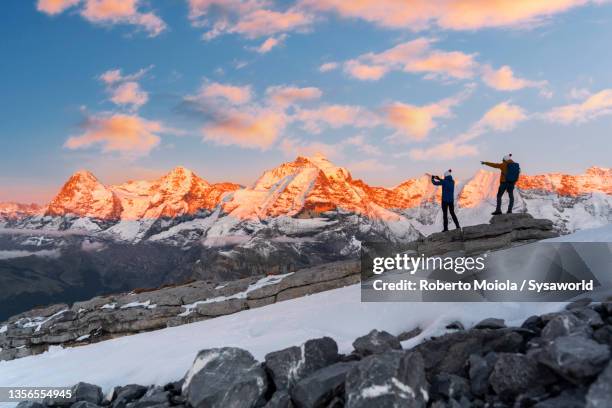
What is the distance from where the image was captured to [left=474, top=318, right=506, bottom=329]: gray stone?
11.1m

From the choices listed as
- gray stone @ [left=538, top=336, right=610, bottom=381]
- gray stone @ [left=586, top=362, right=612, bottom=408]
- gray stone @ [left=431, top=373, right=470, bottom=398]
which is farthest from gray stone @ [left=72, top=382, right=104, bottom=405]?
gray stone @ [left=586, top=362, right=612, bottom=408]

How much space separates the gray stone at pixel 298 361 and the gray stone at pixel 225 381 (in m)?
0.32

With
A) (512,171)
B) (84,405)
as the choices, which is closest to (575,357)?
(84,405)

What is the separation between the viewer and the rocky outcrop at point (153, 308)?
1320 inches

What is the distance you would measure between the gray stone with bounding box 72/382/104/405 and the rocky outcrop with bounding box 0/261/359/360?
1866 cm

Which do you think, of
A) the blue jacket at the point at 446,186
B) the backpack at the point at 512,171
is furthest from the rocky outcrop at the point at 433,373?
the backpack at the point at 512,171

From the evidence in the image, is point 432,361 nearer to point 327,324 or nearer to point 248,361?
point 248,361

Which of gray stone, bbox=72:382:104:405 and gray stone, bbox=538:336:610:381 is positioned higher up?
gray stone, bbox=538:336:610:381

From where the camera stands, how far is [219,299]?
119 feet

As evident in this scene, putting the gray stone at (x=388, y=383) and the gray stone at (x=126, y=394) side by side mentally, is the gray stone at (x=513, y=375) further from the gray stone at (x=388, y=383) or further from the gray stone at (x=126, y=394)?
the gray stone at (x=126, y=394)

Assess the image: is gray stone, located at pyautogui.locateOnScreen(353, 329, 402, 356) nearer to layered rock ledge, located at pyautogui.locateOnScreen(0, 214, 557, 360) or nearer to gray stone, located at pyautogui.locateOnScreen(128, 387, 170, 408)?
gray stone, located at pyautogui.locateOnScreen(128, 387, 170, 408)

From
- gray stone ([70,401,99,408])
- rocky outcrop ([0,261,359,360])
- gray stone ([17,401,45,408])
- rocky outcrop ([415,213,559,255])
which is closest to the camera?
gray stone ([70,401,99,408])

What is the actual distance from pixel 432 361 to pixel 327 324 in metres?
6.36

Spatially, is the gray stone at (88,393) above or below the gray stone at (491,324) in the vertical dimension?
below
